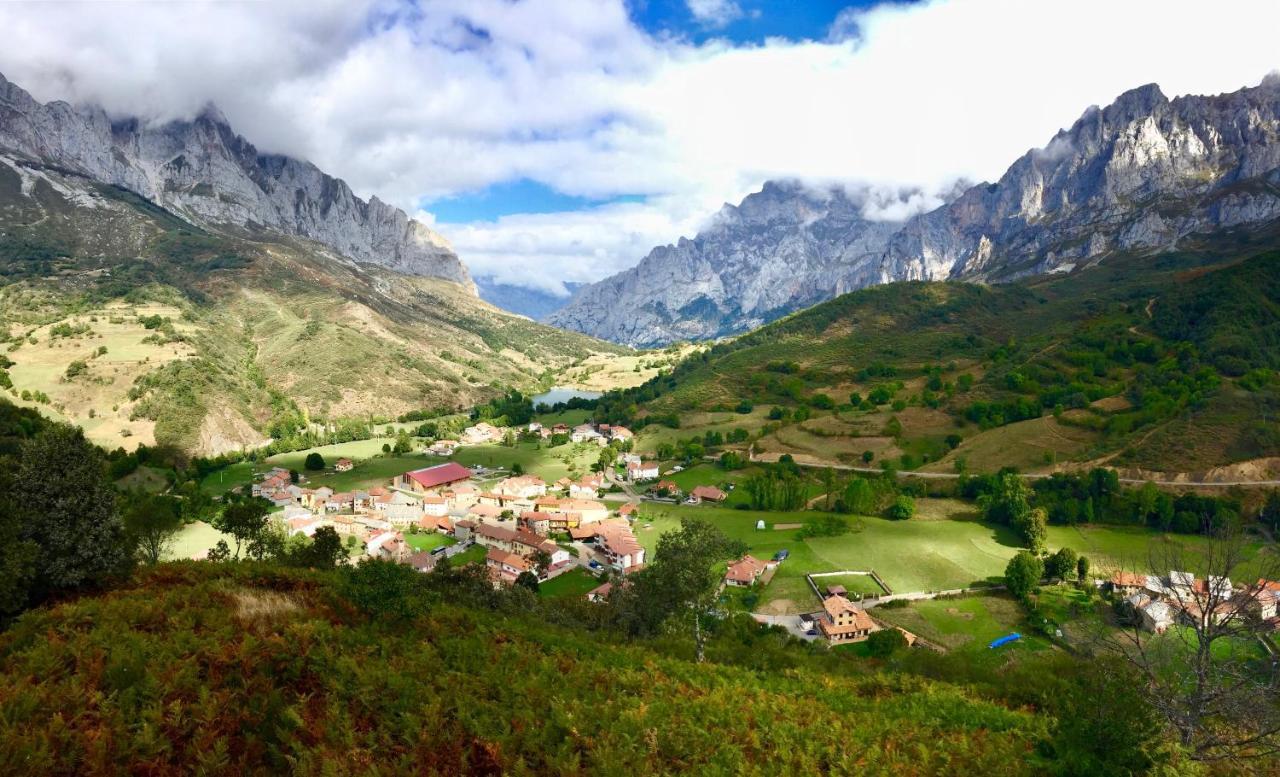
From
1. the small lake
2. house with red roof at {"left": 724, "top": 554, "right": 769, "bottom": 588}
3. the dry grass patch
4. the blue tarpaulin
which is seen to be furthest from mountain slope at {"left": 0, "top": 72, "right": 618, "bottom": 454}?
the blue tarpaulin

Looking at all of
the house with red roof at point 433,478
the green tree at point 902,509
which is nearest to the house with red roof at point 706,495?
the green tree at point 902,509

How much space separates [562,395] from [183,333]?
78.3m

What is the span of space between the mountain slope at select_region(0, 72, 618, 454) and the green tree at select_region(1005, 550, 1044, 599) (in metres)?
88.1

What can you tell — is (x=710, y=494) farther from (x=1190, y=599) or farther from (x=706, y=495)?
(x=1190, y=599)

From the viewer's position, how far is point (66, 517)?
1370cm

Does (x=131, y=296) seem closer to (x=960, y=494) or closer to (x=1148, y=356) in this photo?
(x=960, y=494)

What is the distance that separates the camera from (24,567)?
12.2 meters

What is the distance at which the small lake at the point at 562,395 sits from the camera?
142750 millimetres

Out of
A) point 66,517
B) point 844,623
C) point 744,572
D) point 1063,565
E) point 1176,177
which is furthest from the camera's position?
point 1176,177

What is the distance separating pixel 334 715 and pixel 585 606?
2306 cm

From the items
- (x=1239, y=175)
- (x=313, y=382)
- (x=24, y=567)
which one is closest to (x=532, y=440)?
(x=313, y=382)

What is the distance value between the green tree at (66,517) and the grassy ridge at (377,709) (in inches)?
91.9

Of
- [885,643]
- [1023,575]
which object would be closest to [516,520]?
[885,643]

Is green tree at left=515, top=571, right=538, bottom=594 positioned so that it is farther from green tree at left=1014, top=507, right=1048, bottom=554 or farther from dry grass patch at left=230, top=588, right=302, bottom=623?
green tree at left=1014, top=507, right=1048, bottom=554
